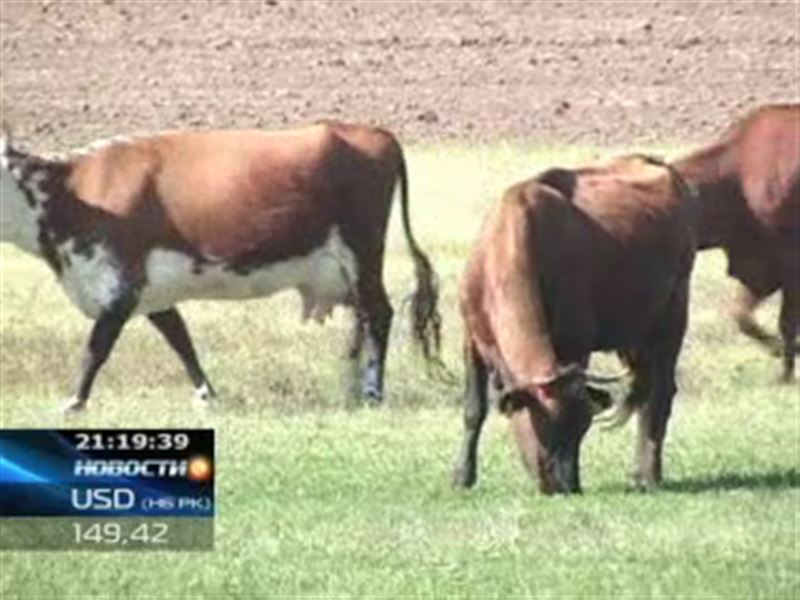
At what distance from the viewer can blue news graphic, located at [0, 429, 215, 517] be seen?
27.2 ft

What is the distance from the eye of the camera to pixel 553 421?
28.6ft

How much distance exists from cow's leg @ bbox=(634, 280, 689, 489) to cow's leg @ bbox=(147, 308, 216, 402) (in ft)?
3.78

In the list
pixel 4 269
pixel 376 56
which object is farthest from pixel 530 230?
pixel 4 269

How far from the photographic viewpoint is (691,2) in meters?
9.89

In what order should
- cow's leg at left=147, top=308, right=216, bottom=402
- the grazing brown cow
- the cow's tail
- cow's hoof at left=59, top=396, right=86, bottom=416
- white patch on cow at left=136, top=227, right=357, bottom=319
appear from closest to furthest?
cow's hoof at left=59, top=396, right=86, bottom=416 → cow's leg at left=147, top=308, right=216, bottom=402 → the cow's tail → white patch on cow at left=136, top=227, right=357, bottom=319 → the grazing brown cow

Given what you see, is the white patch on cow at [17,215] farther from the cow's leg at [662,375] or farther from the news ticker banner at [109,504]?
the cow's leg at [662,375]

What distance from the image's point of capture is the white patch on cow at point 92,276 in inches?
396

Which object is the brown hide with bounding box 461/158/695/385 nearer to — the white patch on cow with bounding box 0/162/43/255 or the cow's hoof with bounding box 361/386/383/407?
the cow's hoof with bounding box 361/386/383/407

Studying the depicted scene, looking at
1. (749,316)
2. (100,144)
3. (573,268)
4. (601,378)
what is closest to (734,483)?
→ (601,378)

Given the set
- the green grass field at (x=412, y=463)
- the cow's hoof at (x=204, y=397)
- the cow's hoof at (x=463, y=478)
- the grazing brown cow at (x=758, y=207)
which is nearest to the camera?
the green grass field at (x=412, y=463)

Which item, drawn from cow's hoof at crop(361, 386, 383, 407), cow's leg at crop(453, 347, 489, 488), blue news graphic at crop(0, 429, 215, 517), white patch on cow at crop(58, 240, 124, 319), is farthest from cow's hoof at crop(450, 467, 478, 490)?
white patch on cow at crop(58, 240, 124, 319)

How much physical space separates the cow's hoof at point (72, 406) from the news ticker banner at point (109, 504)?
79 centimetres

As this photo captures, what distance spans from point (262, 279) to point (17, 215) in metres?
0.71

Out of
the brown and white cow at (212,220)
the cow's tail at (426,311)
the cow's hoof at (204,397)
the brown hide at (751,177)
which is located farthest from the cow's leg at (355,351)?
the brown hide at (751,177)
